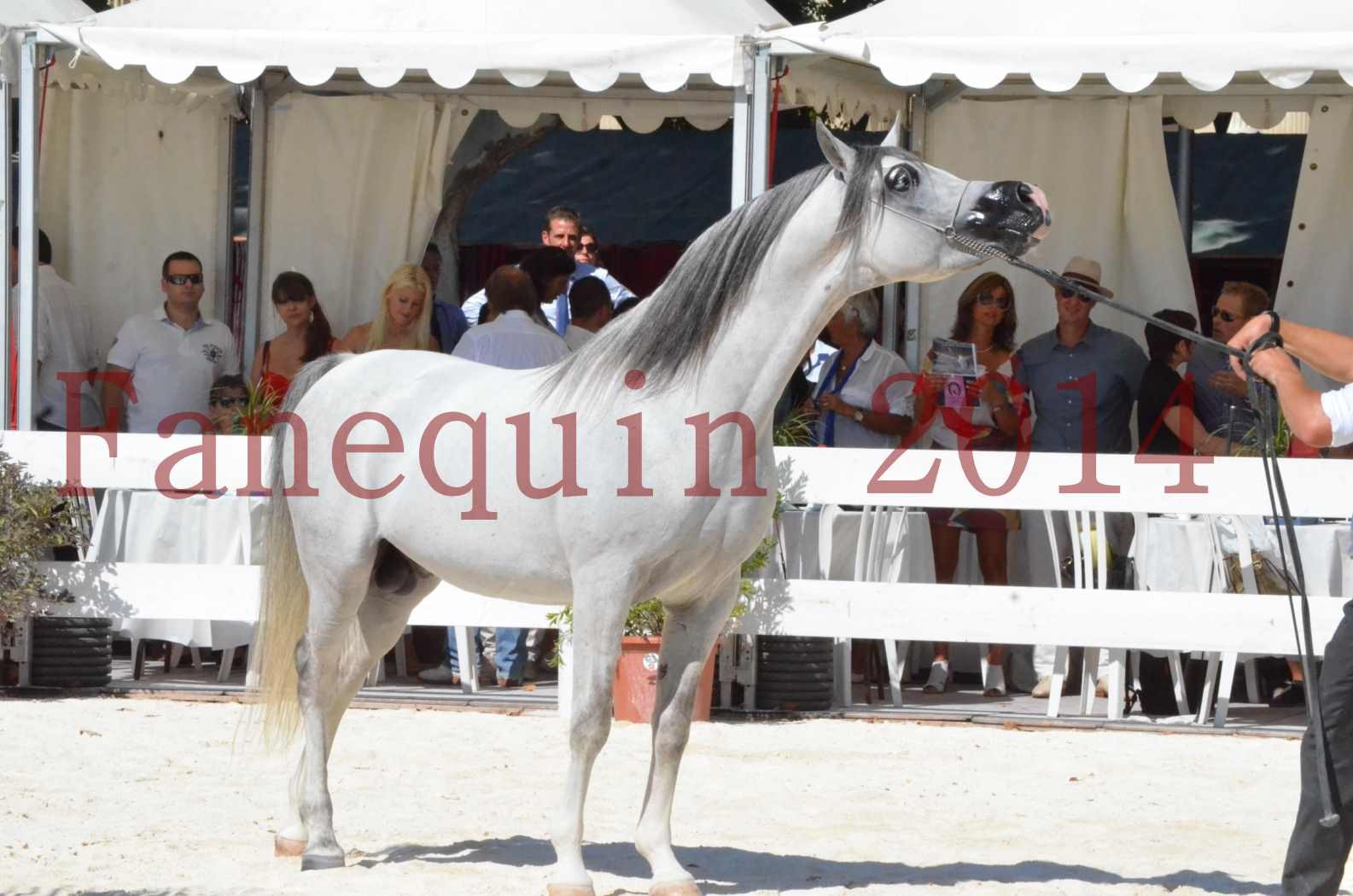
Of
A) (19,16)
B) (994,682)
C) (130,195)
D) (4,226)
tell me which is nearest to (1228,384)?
(994,682)

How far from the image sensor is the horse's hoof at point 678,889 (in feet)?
14.4

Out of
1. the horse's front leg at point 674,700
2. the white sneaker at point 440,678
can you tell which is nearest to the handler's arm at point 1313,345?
the horse's front leg at point 674,700

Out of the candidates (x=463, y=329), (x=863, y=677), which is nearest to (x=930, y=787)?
(x=863, y=677)

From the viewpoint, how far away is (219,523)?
7938mm

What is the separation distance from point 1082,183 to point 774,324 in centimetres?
527

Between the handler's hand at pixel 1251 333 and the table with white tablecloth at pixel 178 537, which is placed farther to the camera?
the table with white tablecloth at pixel 178 537

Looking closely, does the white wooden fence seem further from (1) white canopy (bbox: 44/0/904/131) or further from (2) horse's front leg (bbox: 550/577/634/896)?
(2) horse's front leg (bbox: 550/577/634/896)

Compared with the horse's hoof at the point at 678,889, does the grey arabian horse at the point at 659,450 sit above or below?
above

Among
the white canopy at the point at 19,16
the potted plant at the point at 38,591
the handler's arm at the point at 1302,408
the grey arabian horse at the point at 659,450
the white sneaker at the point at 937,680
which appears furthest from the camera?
the white sneaker at the point at 937,680

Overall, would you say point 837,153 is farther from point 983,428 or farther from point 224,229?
point 224,229

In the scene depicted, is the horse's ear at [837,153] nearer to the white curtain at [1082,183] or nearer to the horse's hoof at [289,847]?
the horse's hoof at [289,847]

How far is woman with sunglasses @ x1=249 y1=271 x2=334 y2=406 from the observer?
8734 millimetres

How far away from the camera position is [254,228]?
972 cm

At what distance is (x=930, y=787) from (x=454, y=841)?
1.71 m
